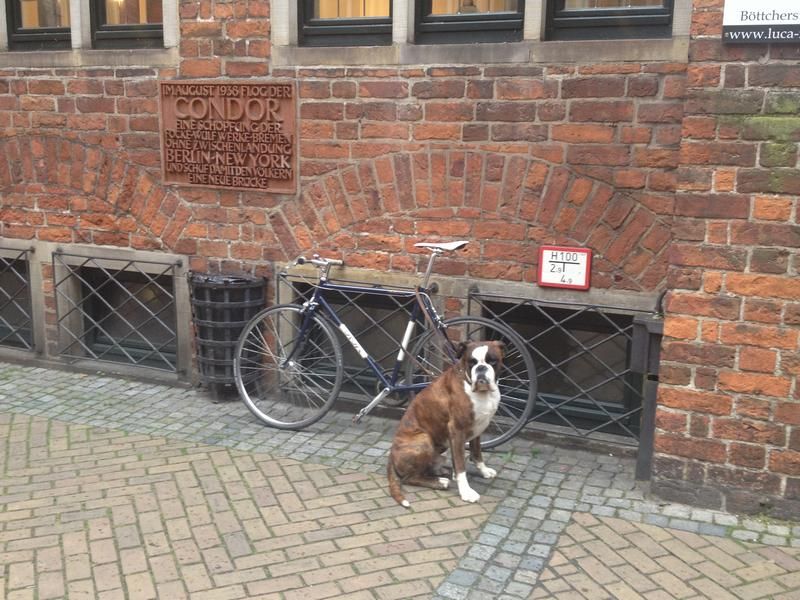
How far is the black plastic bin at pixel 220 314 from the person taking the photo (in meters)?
6.09

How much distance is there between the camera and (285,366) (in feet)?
19.4

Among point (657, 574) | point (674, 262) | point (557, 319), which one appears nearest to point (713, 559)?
point (657, 574)

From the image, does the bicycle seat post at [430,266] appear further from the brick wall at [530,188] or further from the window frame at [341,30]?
the window frame at [341,30]

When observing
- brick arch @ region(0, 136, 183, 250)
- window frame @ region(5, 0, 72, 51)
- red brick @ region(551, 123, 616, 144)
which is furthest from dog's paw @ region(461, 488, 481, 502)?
window frame @ region(5, 0, 72, 51)

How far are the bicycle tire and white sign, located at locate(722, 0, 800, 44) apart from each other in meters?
2.09

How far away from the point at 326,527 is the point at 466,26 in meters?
3.38

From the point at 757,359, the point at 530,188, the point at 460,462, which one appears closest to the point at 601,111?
the point at 530,188

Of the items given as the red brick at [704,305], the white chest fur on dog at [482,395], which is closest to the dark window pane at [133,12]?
the white chest fur on dog at [482,395]

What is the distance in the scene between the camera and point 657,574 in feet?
12.7

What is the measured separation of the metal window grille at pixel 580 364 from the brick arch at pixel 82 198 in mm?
2725

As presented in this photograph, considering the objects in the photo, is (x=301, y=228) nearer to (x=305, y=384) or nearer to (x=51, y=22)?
(x=305, y=384)

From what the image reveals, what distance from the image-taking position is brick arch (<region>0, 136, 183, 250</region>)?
262 inches

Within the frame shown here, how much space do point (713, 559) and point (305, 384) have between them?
9.98 feet

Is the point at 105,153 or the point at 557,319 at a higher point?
the point at 105,153
